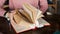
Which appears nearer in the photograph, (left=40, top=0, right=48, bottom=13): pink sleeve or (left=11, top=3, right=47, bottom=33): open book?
(left=11, top=3, right=47, bottom=33): open book

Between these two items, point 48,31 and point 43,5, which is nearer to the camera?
point 48,31

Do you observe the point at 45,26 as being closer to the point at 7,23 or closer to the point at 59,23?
the point at 59,23

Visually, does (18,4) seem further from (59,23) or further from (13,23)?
(59,23)

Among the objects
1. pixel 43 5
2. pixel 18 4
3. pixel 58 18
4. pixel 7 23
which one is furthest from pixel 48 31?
pixel 18 4

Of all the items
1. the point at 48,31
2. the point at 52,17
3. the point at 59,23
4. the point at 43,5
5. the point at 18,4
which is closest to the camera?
the point at 48,31

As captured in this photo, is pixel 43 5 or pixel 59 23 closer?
pixel 59 23

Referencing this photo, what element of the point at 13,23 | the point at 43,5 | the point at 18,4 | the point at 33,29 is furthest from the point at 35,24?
Result: the point at 18,4

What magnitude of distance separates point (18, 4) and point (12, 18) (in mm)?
605

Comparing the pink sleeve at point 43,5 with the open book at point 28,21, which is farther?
the pink sleeve at point 43,5

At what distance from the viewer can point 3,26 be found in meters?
0.94

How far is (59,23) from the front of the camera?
0.98 meters

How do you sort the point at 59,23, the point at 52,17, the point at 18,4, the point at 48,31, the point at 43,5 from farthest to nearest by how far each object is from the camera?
the point at 18,4 < the point at 43,5 < the point at 52,17 < the point at 59,23 < the point at 48,31

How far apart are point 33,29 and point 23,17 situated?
0.20 m

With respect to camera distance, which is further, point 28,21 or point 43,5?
point 43,5
